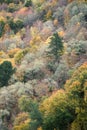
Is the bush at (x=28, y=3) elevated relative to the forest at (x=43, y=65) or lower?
elevated

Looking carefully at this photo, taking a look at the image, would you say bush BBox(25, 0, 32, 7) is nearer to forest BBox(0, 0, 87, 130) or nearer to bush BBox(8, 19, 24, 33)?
forest BBox(0, 0, 87, 130)

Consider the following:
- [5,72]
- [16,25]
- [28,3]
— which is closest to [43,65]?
[5,72]

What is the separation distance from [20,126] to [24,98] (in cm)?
442

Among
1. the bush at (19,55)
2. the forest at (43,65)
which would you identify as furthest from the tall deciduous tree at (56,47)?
the bush at (19,55)

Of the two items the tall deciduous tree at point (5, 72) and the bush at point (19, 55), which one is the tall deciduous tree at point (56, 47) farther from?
the tall deciduous tree at point (5, 72)

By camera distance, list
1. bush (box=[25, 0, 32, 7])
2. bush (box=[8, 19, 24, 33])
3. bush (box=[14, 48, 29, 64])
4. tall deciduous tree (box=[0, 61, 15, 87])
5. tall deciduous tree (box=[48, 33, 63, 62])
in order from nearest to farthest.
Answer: tall deciduous tree (box=[0, 61, 15, 87]) < tall deciduous tree (box=[48, 33, 63, 62]) < bush (box=[14, 48, 29, 64]) < bush (box=[8, 19, 24, 33]) < bush (box=[25, 0, 32, 7])

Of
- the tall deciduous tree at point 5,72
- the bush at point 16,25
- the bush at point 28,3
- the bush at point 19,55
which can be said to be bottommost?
the tall deciduous tree at point 5,72

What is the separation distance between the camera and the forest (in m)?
42.2

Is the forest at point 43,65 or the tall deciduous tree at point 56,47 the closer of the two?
the forest at point 43,65

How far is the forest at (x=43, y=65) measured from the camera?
138 feet

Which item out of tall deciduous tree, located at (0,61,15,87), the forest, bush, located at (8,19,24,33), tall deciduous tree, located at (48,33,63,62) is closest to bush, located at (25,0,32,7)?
the forest

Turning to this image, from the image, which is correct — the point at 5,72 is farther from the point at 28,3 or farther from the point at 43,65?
the point at 28,3

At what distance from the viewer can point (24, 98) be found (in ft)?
153

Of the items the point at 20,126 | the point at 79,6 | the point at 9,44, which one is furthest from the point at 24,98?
the point at 79,6
